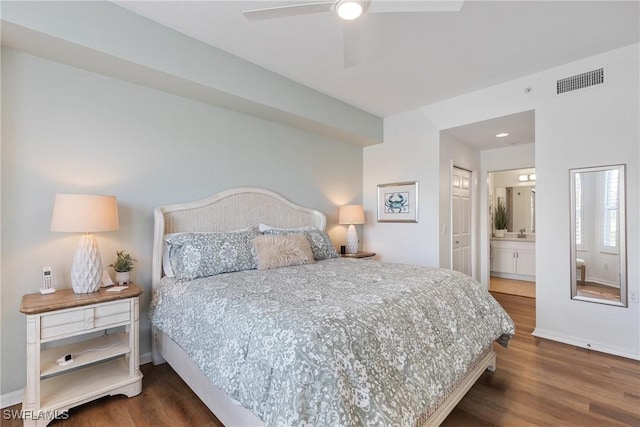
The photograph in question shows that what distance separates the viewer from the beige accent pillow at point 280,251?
8.87ft

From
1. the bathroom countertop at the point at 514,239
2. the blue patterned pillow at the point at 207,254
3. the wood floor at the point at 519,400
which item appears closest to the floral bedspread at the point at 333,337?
the blue patterned pillow at the point at 207,254

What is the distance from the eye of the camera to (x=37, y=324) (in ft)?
5.75

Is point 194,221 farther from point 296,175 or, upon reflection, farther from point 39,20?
point 39,20

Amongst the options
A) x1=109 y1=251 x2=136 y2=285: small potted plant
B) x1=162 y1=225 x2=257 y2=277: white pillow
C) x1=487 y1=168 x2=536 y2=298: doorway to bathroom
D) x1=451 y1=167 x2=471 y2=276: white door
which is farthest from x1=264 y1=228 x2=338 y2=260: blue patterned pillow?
x1=487 y1=168 x2=536 y2=298: doorway to bathroom

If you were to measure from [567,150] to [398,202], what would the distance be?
198cm

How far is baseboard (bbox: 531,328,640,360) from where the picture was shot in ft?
8.87

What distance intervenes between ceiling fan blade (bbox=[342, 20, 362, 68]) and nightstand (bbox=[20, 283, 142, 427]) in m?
2.30

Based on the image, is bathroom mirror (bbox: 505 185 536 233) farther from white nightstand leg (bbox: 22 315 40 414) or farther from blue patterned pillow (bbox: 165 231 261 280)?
white nightstand leg (bbox: 22 315 40 414)

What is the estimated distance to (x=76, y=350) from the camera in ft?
6.86

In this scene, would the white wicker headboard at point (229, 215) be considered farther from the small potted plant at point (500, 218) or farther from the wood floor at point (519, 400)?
the small potted plant at point (500, 218)

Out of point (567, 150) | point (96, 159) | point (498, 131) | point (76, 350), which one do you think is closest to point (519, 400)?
point (567, 150)

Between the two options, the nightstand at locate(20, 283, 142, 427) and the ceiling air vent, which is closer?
the nightstand at locate(20, 283, 142, 427)

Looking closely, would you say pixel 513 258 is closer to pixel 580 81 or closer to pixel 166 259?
pixel 580 81

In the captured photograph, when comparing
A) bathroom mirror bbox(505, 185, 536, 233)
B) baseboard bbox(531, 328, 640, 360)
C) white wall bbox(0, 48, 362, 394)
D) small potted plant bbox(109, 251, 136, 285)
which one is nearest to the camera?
white wall bbox(0, 48, 362, 394)
